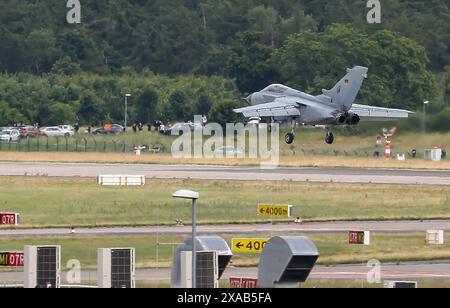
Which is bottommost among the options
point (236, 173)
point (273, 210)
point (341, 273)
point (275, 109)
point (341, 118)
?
point (341, 273)

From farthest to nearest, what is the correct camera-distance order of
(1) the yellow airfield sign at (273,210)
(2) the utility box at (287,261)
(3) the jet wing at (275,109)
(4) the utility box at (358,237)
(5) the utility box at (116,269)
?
1. (3) the jet wing at (275,109)
2. (1) the yellow airfield sign at (273,210)
3. (4) the utility box at (358,237)
4. (5) the utility box at (116,269)
5. (2) the utility box at (287,261)

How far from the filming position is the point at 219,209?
236ft

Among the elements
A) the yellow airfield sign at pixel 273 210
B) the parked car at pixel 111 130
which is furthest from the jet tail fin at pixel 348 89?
the parked car at pixel 111 130

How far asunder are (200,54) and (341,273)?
126526 millimetres

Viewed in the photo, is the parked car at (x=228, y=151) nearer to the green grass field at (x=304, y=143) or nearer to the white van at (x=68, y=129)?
the green grass field at (x=304, y=143)

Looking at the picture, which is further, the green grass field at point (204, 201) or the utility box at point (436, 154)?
the utility box at point (436, 154)

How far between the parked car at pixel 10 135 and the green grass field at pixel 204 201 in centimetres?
4103

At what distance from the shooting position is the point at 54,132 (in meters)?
140

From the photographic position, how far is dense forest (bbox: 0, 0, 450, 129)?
140250mm

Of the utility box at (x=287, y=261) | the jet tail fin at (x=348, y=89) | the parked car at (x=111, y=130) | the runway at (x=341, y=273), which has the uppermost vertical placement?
the jet tail fin at (x=348, y=89)

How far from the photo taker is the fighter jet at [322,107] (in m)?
84.0

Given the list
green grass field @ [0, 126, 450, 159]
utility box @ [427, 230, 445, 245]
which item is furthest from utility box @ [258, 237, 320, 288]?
green grass field @ [0, 126, 450, 159]

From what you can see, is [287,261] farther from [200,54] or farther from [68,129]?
[200,54]

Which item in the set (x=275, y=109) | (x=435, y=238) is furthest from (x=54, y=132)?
(x=435, y=238)
